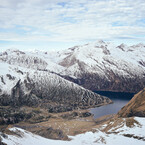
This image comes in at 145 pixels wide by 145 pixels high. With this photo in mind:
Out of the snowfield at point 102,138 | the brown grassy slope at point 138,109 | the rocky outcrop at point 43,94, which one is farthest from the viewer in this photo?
the rocky outcrop at point 43,94

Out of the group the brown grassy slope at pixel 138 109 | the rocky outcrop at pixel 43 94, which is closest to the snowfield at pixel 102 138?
the brown grassy slope at pixel 138 109

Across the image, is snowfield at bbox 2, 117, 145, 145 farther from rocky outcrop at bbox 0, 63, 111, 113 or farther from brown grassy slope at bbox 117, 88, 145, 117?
rocky outcrop at bbox 0, 63, 111, 113

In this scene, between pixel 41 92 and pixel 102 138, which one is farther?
pixel 41 92

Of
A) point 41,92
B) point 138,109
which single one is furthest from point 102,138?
point 41,92

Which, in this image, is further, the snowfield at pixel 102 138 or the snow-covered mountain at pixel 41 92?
the snow-covered mountain at pixel 41 92

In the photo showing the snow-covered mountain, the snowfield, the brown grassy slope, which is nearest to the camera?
the snowfield

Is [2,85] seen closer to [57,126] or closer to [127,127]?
[57,126]

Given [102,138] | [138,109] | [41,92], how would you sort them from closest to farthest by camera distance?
[102,138], [138,109], [41,92]

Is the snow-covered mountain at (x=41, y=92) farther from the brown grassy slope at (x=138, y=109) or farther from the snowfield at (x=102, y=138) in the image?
the snowfield at (x=102, y=138)

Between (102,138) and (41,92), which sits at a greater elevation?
(102,138)

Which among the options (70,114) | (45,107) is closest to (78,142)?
(70,114)

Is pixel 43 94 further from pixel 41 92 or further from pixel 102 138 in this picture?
pixel 102 138

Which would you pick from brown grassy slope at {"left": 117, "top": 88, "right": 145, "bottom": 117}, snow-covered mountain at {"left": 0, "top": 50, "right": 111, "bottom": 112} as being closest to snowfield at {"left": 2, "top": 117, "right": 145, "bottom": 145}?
brown grassy slope at {"left": 117, "top": 88, "right": 145, "bottom": 117}
